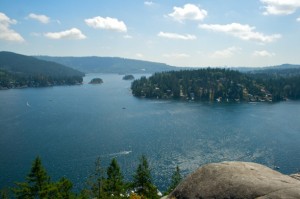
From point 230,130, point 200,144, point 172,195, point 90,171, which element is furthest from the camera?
point 230,130

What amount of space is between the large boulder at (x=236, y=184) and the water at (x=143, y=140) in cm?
6019

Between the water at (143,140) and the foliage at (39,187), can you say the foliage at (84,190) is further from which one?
the water at (143,140)

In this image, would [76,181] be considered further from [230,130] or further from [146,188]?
[230,130]

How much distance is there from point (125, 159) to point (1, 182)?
3827cm

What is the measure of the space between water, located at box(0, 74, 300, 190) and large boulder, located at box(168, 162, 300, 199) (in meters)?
60.2

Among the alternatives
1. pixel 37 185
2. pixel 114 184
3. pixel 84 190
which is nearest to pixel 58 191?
pixel 37 185

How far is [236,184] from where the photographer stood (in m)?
23.2

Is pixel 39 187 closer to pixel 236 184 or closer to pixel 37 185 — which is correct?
pixel 37 185

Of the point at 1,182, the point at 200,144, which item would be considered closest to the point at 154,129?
the point at 200,144

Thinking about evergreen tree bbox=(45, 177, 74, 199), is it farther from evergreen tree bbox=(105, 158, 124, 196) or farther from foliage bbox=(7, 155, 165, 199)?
evergreen tree bbox=(105, 158, 124, 196)

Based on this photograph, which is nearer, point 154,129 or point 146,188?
point 146,188

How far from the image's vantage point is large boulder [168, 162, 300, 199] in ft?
70.1

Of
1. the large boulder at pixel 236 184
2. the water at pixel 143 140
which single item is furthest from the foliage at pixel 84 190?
the water at pixel 143 140

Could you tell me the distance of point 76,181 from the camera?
87.1 m
